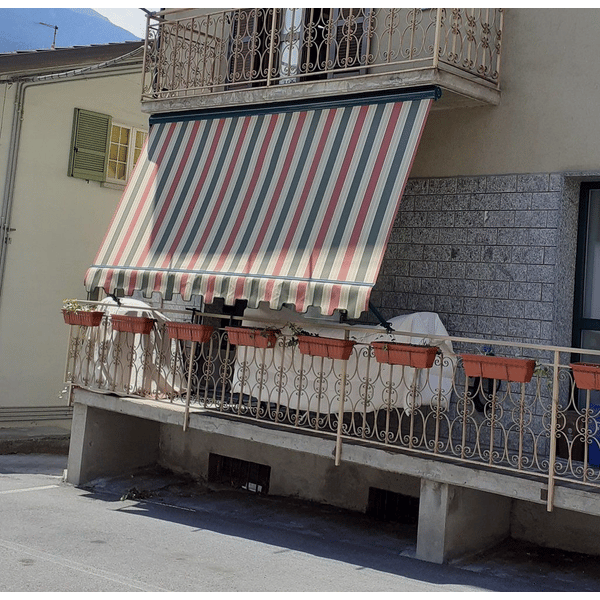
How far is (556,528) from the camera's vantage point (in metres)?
8.91

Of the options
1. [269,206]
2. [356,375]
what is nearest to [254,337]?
[356,375]

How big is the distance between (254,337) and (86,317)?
2719 mm

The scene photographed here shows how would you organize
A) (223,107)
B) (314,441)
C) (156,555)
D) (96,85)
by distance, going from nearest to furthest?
(156,555) → (314,441) → (223,107) → (96,85)

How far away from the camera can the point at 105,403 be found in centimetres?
1098

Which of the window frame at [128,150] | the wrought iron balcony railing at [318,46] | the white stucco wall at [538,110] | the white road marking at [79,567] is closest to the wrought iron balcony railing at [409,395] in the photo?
the white stucco wall at [538,110]

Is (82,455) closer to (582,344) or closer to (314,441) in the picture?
(314,441)

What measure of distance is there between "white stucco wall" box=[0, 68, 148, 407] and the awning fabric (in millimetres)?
5188

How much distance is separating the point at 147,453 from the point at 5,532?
3625mm

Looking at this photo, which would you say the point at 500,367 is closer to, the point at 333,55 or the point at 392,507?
the point at 392,507

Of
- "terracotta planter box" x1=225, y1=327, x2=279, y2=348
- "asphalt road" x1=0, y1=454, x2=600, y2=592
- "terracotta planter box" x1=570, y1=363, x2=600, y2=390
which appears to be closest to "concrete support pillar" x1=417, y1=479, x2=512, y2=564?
"asphalt road" x1=0, y1=454, x2=600, y2=592

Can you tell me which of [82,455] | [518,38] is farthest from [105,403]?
[518,38]

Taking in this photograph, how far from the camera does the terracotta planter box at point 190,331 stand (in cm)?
984

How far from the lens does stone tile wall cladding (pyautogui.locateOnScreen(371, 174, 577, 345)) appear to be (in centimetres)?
916

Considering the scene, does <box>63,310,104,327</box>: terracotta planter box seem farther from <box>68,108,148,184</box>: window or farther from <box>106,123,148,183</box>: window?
<box>106,123,148,183</box>: window
